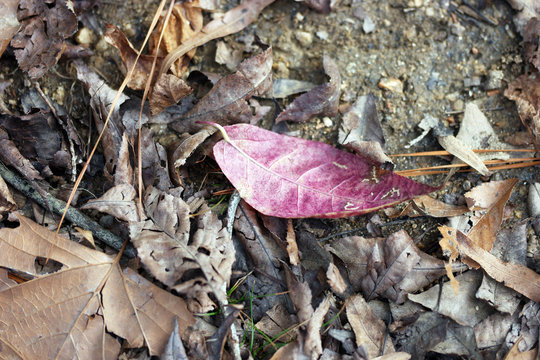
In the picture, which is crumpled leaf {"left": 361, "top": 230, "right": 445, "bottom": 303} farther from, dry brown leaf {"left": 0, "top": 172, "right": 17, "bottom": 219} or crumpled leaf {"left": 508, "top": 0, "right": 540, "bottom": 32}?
dry brown leaf {"left": 0, "top": 172, "right": 17, "bottom": 219}

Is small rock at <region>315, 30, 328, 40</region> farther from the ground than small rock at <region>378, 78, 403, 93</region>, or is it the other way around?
small rock at <region>315, 30, 328, 40</region>

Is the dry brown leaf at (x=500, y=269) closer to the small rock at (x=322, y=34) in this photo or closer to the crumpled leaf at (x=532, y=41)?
the crumpled leaf at (x=532, y=41)

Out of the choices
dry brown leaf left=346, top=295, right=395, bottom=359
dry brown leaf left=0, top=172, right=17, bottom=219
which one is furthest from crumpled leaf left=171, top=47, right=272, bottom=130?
dry brown leaf left=346, top=295, right=395, bottom=359

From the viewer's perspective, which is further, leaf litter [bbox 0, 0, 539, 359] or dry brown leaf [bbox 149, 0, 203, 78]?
dry brown leaf [bbox 149, 0, 203, 78]

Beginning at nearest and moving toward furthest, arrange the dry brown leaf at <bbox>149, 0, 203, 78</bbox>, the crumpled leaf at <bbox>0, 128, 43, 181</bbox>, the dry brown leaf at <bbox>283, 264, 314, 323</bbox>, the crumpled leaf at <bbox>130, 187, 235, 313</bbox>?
1. the crumpled leaf at <bbox>130, 187, 235, 313</bbox>
2. the dry brown leaf at <bbox>283, 264, 314, 323</bbox>
3. the crumpled leaf at <bbox>0, 128, 43, 181</bbox>
4. the dry brown leaf at <bbox>149, 0, 203, 78</bbox>

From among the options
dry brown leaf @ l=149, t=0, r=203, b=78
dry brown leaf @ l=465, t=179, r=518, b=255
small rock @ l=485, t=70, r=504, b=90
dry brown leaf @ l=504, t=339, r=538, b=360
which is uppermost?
dry brown leaf @ l=149, t=0, r=203, b=78

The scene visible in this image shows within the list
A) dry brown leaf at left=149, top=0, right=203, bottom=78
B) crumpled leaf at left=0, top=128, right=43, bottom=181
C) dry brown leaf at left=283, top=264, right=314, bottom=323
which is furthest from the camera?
dry brown leaf at left=149, top=0, right=203, bottom=78

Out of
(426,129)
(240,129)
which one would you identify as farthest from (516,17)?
(240,129)
